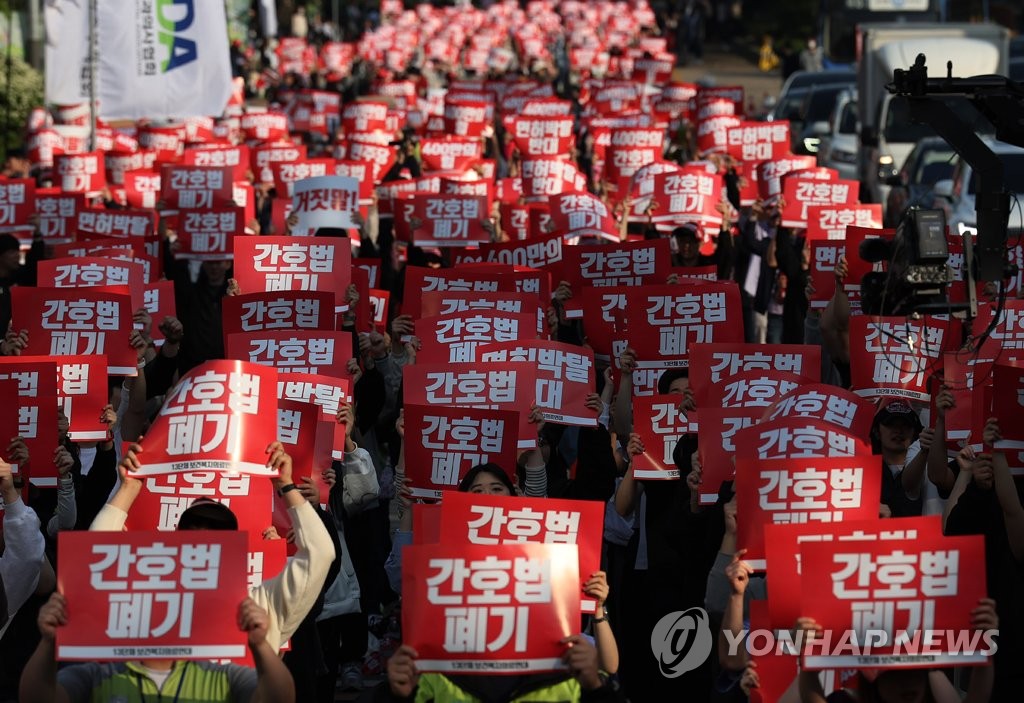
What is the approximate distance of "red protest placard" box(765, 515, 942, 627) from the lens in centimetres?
595

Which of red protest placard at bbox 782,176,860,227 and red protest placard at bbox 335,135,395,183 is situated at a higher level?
red protest placard at bbox 782,176,860,227

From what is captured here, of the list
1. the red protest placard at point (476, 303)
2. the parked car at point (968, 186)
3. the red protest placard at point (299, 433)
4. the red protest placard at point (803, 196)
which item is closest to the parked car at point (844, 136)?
the parked car at point (968, 186)

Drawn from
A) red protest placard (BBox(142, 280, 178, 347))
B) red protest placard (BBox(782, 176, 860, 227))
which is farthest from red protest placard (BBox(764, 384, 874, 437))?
red protest placard (BBox(782, 176, 860, 227))

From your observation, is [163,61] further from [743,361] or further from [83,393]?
[743,361]

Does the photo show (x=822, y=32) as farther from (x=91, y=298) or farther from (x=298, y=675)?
(x=298, y=675)

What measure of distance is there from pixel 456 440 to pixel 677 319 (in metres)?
2.46

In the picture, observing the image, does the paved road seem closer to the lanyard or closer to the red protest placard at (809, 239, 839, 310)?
the red protest placard at (809, 239, 839, 310)

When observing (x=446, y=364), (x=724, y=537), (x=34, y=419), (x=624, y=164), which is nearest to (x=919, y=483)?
(x=724, y=537)

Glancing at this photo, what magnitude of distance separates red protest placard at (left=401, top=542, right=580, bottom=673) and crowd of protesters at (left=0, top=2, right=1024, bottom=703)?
62mm

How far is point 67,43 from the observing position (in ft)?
64.3

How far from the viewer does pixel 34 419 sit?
7.97 metres

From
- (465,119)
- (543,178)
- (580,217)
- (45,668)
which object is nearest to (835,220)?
(580,217)

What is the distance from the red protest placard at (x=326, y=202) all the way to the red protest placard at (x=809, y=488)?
25.5 feet

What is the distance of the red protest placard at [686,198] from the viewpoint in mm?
14883
